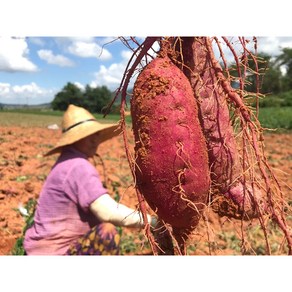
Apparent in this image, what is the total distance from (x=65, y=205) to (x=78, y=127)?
36cm

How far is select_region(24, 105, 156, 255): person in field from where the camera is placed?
1.73m

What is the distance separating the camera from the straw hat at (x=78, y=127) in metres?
1.80

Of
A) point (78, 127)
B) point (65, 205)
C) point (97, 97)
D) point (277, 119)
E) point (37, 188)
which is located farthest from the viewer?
point (277, 119)

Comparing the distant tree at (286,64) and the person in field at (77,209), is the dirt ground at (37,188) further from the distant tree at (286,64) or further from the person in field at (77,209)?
the distant tree at (286,64)

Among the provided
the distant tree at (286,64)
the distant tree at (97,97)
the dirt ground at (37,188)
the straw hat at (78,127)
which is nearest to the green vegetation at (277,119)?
the distant tree at (286,64)

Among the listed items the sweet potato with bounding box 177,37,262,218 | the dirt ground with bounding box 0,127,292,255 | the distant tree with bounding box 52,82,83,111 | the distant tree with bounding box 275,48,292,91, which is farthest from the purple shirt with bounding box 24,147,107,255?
the distant tree with bounding box 275,48,292,91

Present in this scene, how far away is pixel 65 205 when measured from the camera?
1.76 m

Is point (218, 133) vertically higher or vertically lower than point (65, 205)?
higher

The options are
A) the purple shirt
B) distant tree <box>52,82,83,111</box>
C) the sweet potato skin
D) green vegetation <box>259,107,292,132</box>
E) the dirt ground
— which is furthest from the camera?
green vegetation <box>259,107,292,132</box>

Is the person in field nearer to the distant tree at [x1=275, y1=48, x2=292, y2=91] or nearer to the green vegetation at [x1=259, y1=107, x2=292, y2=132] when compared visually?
the green vegetation at [x1=259, y1=107, x2=292, y2=132]

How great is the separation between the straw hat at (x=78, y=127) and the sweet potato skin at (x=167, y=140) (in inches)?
33.2

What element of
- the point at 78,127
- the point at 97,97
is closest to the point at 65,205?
the point at 78,127

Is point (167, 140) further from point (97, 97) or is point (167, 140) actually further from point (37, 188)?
point (97, 97)
